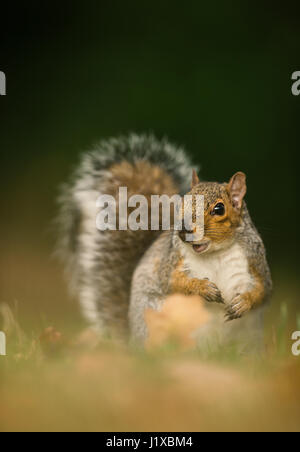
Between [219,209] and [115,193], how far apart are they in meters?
0.62

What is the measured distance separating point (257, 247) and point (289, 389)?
47cm

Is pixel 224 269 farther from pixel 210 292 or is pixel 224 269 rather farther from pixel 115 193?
pixel 115 193

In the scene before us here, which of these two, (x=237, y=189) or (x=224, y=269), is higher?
(x=237, y=189)

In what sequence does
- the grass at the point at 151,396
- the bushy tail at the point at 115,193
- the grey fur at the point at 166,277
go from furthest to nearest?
1. the bushy tail at the point at 115,193
2. the grey fur at the point at 166,277
3. the grass at the point at 151,396

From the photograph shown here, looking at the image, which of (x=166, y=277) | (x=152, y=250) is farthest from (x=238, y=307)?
(x=152, y=250)

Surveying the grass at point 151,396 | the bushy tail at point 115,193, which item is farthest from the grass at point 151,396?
the bushy tail at point 115,193

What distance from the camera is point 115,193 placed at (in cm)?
184

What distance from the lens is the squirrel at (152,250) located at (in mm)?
1320

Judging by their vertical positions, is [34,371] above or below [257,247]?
below

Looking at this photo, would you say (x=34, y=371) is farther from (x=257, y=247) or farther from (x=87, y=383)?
(x=257, y=247)

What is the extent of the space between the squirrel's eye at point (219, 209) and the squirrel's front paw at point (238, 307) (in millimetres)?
206

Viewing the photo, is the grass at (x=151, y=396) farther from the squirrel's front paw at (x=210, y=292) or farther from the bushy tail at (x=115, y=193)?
the bushy tail at (x=115, y=193)

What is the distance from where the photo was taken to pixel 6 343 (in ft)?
4.72

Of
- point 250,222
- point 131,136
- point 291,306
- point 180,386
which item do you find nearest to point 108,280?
point 131,136
